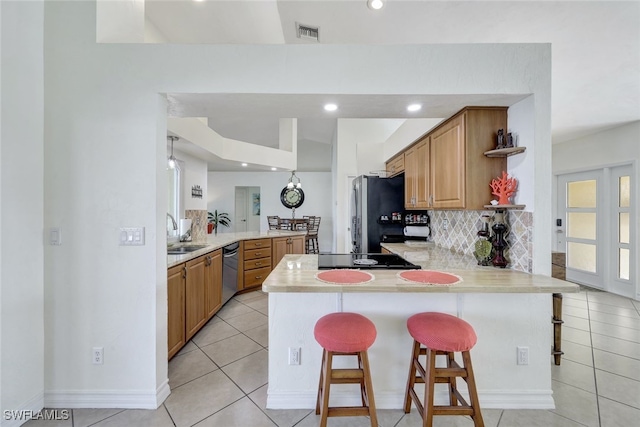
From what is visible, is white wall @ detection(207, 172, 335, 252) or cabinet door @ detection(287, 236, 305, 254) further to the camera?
white wall @ detection(207, 172, 335, 252)

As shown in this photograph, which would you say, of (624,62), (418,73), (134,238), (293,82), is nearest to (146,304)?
(134,238)

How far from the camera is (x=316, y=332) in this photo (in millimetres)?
1492

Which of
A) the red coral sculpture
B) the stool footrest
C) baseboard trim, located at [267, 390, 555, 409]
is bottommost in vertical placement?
baseboard trim, located at [267, 390, 555, 409]

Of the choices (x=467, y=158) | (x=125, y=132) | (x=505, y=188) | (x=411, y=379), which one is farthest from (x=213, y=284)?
(x=505, y=188)

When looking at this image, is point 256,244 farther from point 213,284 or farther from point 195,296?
point 195,296

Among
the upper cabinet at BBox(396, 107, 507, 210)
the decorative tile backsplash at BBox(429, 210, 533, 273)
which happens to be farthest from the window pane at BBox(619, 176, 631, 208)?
the upper cabinet at BBox(396, 107, 507, 210)

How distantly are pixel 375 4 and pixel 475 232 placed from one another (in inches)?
85.7

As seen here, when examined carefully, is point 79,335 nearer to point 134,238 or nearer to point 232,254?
point 134,238

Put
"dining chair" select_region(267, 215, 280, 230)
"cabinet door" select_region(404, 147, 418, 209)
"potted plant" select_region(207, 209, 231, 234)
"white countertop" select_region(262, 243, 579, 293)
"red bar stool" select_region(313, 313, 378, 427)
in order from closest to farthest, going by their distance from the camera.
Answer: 1. "red bar stool" select_region(313, 313, 378, 427)
2. "white countertop" select_region(262, 243, 579, 293)
3. "cabinet door" select_region(404, 147, 418, 209)
4. "dining chair" select_region(267, 215, 280, 230)
5. "potted plant" select_region(207, 209, 231, 234)

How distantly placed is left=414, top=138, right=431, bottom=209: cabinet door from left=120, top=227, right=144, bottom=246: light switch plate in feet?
8.20

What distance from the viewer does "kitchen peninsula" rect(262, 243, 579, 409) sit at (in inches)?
69.7

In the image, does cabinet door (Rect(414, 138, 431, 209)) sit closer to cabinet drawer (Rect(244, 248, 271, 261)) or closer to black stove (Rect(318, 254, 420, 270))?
black stove (Rect(318, 254, 420, 270))

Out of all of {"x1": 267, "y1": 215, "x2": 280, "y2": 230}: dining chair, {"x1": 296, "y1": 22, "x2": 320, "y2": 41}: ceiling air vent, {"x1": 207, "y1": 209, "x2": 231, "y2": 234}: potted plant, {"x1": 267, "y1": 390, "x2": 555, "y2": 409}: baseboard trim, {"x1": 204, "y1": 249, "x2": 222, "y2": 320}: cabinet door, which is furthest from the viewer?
{"x1": 207, "y1": 209, "x2": 231, "y2": 234}: potted plant

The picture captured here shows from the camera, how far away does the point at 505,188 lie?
1957mm
